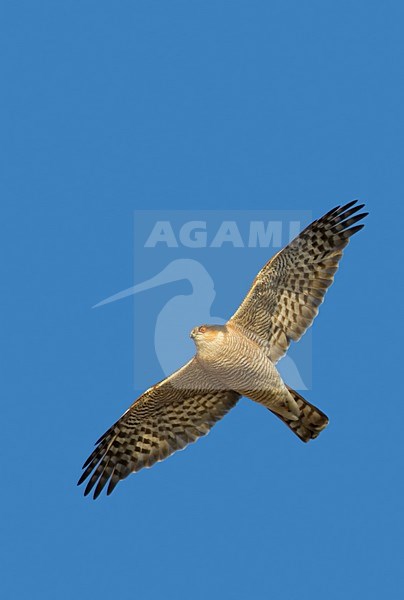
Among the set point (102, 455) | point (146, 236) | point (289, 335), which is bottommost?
point (102, 455)

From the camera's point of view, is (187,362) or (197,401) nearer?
(187,362)

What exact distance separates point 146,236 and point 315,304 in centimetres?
225

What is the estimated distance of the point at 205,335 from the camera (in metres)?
15.3

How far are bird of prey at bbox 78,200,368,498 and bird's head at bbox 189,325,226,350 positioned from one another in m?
0.01

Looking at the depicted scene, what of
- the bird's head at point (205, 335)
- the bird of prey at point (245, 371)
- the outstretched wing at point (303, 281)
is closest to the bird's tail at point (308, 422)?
the bird of prey at point (245, 371)

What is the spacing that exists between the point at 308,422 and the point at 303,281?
180 cm

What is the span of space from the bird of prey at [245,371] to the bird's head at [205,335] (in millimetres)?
12

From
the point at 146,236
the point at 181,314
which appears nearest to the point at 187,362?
the point at 181,314

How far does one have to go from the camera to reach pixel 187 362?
15.7 m

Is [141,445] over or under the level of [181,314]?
under

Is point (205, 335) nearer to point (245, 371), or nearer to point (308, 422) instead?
point (245, 371)

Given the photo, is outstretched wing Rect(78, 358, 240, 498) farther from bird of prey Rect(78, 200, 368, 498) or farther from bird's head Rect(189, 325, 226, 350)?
bird's head Rect(189, 325, 226, 350)

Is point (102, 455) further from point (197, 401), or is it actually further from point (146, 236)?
point (146, 236)

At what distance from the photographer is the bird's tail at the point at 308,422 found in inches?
648
